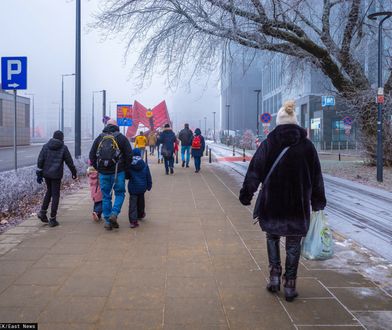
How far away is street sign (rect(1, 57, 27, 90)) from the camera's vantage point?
925 centimetres

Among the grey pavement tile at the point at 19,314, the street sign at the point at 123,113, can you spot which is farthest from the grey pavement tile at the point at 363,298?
the street sign at the point at 123,113

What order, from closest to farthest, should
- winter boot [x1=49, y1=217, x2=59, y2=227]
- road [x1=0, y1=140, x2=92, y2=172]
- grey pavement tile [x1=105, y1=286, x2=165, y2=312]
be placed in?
grey pavement tile [x1=105, y1=286, x2=165, y2=312], winter boot [x1=49, y1=217, x2=59, y2=227], road [x1=0, y1=140, x2=92, y2=172]

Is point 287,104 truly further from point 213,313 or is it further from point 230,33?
point 230,33

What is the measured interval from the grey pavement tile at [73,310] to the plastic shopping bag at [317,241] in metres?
1.87

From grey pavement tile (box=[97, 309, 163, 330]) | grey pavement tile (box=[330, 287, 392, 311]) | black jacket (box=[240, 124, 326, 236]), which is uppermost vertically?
black jacket (box=[240, 124, 326, 236])

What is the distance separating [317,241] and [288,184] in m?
0.60

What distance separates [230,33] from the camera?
15180mm

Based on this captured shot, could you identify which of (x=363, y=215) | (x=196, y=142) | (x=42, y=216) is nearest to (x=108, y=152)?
(x=42, y=216)

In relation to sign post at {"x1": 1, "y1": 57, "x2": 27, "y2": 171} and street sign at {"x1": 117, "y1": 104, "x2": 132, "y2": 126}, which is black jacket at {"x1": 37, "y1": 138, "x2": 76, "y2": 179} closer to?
sign post at {"x1": 1, "y1": 57, "x2": 27, "y2": 171}

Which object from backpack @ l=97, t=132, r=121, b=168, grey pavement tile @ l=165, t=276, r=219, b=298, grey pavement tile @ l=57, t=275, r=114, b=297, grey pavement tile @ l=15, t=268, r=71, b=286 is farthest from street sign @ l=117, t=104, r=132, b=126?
grey pavement tile @ l=165, t=276, r=219, b=298

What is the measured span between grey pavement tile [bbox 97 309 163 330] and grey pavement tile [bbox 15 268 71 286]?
1024 mm

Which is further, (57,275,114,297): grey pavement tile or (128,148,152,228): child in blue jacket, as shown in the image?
(128,148,152,228): child in blue jacket

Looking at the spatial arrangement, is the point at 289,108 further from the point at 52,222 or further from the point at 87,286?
the point at 52,222

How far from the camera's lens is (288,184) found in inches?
161
